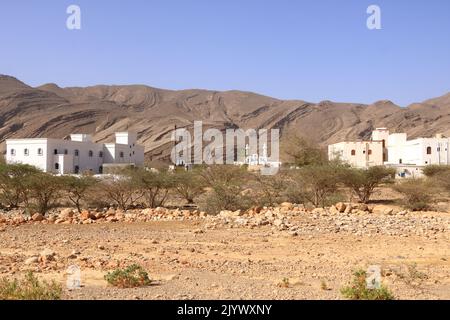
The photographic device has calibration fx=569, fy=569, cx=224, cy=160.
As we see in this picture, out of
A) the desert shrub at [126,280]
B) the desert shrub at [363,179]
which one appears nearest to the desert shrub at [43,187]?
the desert shrub at [363,179]

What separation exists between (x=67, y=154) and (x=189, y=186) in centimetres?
2748

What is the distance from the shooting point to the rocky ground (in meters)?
8.48

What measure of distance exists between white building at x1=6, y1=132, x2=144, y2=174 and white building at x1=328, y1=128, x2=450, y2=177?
76.2ft

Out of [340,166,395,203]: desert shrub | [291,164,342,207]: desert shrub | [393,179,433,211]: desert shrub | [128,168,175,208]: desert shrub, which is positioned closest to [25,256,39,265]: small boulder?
[291,164,342,207]: desert shrub

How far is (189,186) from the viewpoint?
3288 cm

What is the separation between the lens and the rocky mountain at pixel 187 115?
4532 inches

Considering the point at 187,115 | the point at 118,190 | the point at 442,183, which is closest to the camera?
the point at 118,190

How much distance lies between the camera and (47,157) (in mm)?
54656

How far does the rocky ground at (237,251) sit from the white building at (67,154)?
117 feet

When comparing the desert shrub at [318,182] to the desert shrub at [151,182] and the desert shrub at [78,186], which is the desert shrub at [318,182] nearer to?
the desert shrub at [151,182]

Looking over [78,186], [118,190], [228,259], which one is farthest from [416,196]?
[228,259]

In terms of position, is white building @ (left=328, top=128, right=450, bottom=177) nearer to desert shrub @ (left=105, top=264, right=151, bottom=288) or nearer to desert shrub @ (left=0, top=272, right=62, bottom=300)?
desert shrub @ (left=105, top=264, right=151, bottom=288)

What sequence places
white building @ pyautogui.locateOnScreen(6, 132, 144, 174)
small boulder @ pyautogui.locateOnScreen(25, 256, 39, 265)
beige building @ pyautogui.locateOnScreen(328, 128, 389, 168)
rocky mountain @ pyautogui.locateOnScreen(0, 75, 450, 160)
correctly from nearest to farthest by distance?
small boulder @ pyautogui.locateOnScreen(25, 256, 39, 265), white building @ pyautogui.locateOnScreen(6, 132, 144, 174), beige building @ pyautogui.locateOnScreen(328, 128, 389, 168), rocky mountain @ pyautogui.locateOnScreen(0, 75, 450, 160)

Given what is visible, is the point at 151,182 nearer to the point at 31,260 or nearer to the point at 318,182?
the point at 318,182
